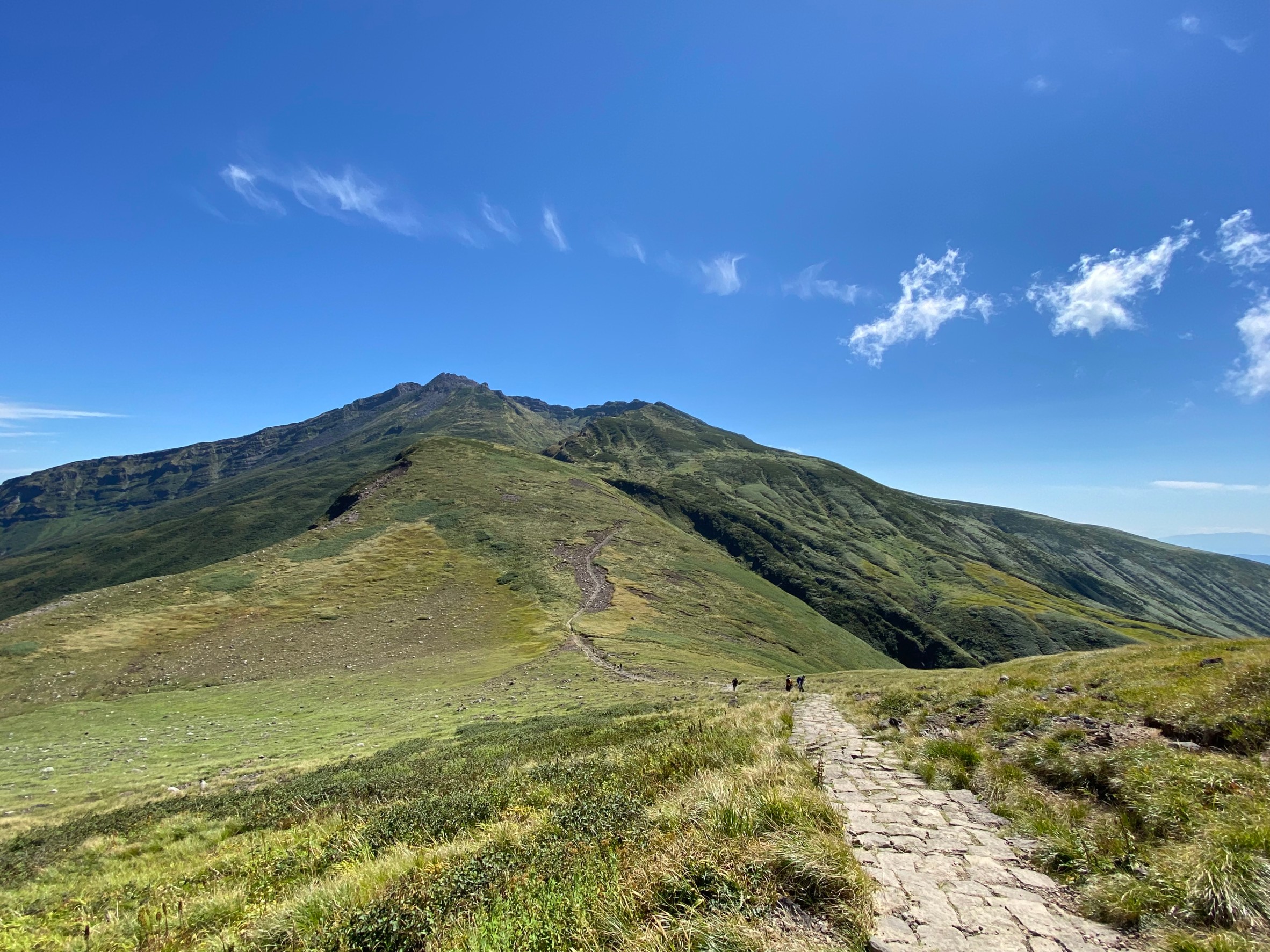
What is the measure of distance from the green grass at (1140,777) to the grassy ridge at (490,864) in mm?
2722

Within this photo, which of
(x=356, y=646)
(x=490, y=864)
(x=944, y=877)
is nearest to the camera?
(x=944, y=877)

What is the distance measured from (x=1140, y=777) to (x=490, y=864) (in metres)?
9.17

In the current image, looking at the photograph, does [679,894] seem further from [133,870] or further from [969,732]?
[133,870]

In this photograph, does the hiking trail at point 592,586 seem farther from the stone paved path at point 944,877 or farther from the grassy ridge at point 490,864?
the stone paved path at point 944,877

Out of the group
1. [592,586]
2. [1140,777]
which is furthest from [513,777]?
[592,586]

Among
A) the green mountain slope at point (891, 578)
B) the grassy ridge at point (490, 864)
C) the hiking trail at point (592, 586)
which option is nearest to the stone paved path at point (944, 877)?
the grassy ridge at point (490, 864)

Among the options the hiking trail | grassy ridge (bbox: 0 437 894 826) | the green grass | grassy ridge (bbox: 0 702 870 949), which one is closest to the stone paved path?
the green grass

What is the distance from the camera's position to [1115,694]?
38.1 feet

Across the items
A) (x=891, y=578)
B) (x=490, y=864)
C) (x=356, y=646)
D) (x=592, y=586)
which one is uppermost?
(x=490, y=864)

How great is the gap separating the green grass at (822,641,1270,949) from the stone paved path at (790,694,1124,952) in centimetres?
37

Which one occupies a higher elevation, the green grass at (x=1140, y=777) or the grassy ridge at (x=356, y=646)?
the green grass at (x=1140, y=777)

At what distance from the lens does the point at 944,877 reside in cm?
574

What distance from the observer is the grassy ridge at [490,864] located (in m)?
4.95

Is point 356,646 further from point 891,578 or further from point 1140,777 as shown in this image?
point 891,578
